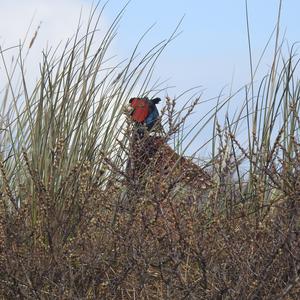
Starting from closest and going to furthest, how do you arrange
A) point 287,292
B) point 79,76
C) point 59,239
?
→ 1. point 287,292
2. point 59,239
3. point 79,76

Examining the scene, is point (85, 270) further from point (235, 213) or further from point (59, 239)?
point (235, 213)

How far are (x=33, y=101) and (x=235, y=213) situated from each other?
5.64 ft

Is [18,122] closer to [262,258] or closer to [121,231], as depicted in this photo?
[121,231]

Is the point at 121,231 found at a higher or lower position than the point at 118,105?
lower

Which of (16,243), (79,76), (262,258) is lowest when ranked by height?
(16,243)

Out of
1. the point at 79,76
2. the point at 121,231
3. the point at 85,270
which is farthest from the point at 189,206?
the point at 79,76

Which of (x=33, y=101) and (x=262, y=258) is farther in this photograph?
(x=33, y=101)

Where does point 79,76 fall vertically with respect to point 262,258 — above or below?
above

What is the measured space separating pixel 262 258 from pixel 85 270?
0.65 meters

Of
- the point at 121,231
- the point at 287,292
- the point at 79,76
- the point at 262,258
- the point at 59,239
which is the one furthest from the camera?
the point at 79,76

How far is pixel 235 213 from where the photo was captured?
326 centimetres

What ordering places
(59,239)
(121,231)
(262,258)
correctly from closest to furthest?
(262,258) < (121,231) < (59,239)

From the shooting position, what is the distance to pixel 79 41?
15.1 feet

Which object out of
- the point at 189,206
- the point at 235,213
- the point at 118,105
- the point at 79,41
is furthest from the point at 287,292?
the point at 79,41
